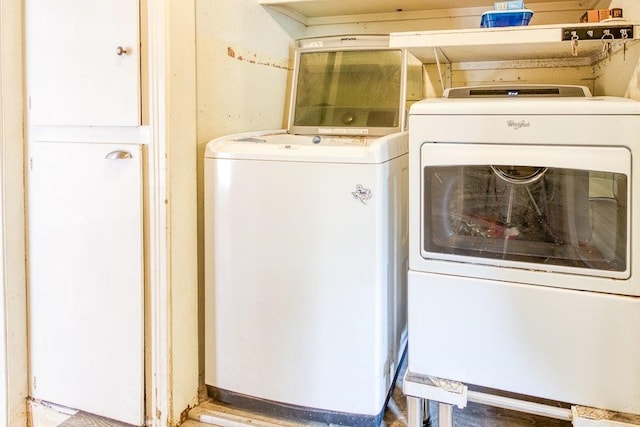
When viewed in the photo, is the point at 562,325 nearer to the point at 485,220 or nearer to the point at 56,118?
the point at 485,220

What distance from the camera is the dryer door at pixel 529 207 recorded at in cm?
124

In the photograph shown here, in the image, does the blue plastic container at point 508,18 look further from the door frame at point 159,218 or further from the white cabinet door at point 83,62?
the white cabinet door at point 83,62

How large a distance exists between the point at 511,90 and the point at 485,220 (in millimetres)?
577

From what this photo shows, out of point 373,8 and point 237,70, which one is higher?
point 373,8

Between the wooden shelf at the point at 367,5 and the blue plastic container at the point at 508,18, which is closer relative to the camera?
the blue plastic container at the point at 508,18

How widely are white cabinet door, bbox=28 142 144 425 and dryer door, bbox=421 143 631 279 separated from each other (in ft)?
3.22

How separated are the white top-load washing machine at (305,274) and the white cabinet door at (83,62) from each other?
35cm

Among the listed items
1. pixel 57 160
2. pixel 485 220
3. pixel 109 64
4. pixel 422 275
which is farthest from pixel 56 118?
pixel 485 220

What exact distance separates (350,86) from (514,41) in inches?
33.0

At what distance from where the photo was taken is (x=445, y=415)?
1.41 metres

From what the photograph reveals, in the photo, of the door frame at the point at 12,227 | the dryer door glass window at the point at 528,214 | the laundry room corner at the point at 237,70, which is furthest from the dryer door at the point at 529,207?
the door frame at the point at 12,227

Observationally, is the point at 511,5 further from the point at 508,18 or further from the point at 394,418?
the point at 394,418

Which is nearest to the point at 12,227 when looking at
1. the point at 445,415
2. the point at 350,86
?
the point at 350,86

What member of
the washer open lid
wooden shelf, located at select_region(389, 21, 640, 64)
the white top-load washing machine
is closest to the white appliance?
the white top-load washing machine
